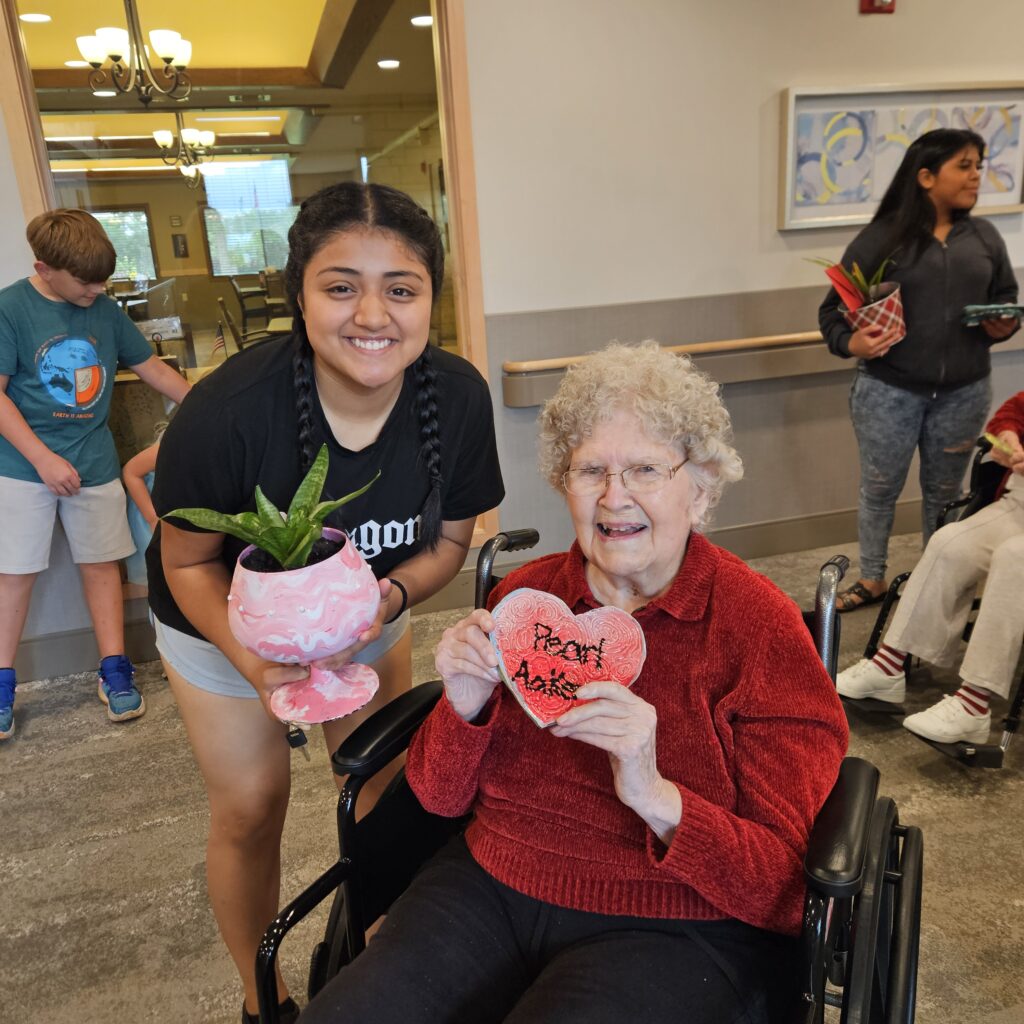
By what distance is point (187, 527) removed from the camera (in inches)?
49.8

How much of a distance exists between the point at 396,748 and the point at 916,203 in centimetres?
255

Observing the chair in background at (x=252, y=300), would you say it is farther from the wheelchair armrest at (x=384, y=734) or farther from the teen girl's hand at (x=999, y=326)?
the teen girl's hand at (x=999, y=326)

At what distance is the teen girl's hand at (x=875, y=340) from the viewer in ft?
9.24

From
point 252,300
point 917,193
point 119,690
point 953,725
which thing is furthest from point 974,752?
A: point 252,300

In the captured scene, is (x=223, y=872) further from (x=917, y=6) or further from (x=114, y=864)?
(x=917, y=6)

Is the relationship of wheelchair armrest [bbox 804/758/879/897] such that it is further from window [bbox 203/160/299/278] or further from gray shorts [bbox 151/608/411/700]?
window [bbox 203/160/299/278]

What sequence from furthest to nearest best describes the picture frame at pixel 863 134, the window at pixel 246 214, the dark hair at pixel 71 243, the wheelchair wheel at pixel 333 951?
1. the picture frame at pixel 863 134
2. the window at pixel 246 214
3. the dark hair at pixel 71 243
4. the wheelchair wheel at pixel 333 951

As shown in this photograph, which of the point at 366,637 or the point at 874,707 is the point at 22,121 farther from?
the point at 874,707

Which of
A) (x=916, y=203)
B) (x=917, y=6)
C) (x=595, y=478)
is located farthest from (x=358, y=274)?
(x=917, y=6)

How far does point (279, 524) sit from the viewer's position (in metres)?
1.09

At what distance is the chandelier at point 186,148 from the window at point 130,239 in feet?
0.64

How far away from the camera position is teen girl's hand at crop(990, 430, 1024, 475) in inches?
89.5

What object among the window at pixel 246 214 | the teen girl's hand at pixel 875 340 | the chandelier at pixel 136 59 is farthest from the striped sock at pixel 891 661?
the chandelier at pixel 136 59

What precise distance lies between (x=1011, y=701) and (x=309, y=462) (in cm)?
215
